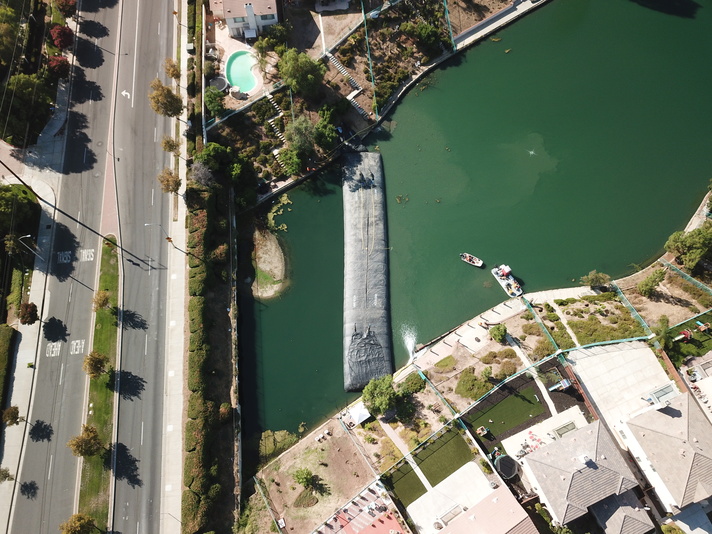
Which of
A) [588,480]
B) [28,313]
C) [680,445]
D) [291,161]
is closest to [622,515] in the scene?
[588,480]

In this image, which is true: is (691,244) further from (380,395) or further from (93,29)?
(93,29)

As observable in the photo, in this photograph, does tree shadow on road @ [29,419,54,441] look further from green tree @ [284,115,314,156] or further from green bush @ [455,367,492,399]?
green bush @ [455,367,492,399]

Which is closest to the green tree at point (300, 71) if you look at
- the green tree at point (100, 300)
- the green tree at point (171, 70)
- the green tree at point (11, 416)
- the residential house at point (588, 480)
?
the green tree at point (171, 70)

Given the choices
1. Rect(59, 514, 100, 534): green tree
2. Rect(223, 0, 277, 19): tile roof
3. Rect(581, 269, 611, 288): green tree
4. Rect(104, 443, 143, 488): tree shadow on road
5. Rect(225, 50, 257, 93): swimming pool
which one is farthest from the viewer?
Rect(225, 50, 257, 93): swimming pool

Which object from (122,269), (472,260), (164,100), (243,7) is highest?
(243,7)

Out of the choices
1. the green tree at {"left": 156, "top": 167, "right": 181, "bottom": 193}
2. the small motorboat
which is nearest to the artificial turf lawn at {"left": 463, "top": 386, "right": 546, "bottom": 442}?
the small motorboat

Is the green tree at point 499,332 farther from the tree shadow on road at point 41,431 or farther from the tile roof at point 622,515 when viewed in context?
the tree shadow on road at point 41,431
